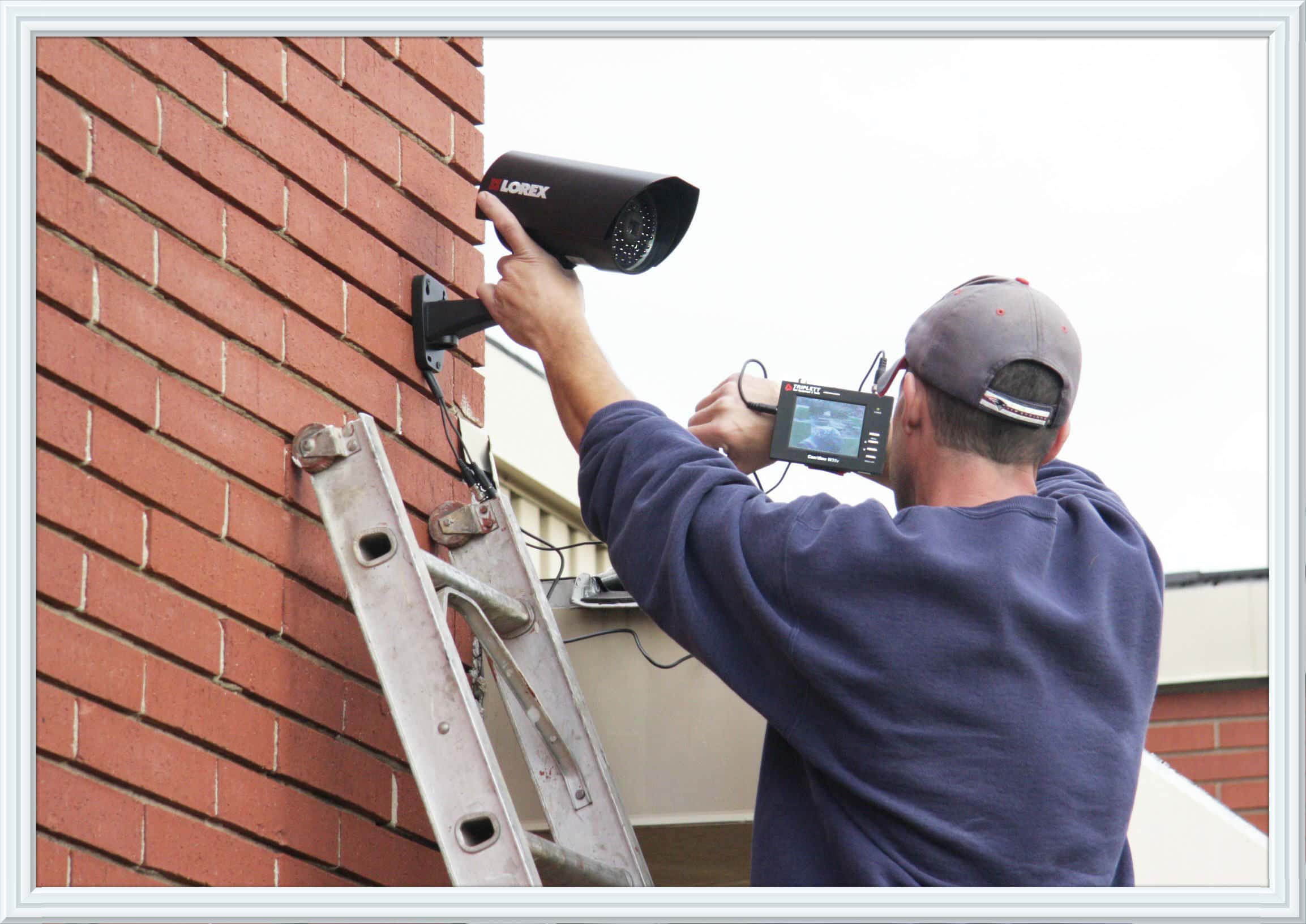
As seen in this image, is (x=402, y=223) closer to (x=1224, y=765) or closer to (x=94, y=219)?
(x=94, y=219)

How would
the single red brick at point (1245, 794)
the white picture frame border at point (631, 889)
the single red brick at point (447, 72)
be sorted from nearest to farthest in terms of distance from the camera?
the white picture frame border at point (631, 889)
the single red brick at point (447, 72)
the single red brick at point (1245, 794)

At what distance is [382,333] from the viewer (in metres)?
3.19

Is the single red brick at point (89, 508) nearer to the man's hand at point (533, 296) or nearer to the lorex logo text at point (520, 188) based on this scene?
the man's hand at point (533, 296)

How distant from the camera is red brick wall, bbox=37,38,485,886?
241 centimetres

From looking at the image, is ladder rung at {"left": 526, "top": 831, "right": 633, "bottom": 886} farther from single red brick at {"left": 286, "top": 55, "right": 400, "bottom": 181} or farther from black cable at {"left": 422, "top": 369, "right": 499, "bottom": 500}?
single red brick at {"left": 286, "top": 55, "right": 400, "bottom": 181}

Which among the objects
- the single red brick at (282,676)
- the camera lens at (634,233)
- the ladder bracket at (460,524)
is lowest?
the single red brick at (282,676)

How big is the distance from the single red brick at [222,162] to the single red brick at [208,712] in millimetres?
784

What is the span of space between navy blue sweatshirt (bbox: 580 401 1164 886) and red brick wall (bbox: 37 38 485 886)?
22.6 inches

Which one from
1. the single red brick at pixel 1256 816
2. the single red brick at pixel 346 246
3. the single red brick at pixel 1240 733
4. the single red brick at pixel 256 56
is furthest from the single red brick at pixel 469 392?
the single red brick at pixel 1240 733

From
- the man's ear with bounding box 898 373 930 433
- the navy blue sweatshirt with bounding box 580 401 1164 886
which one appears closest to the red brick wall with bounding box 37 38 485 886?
the navy blue sweatshirt with bounding box 580 401 1164 886

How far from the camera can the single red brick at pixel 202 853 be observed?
246 centimetres

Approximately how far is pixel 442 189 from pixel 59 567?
1.33 m
